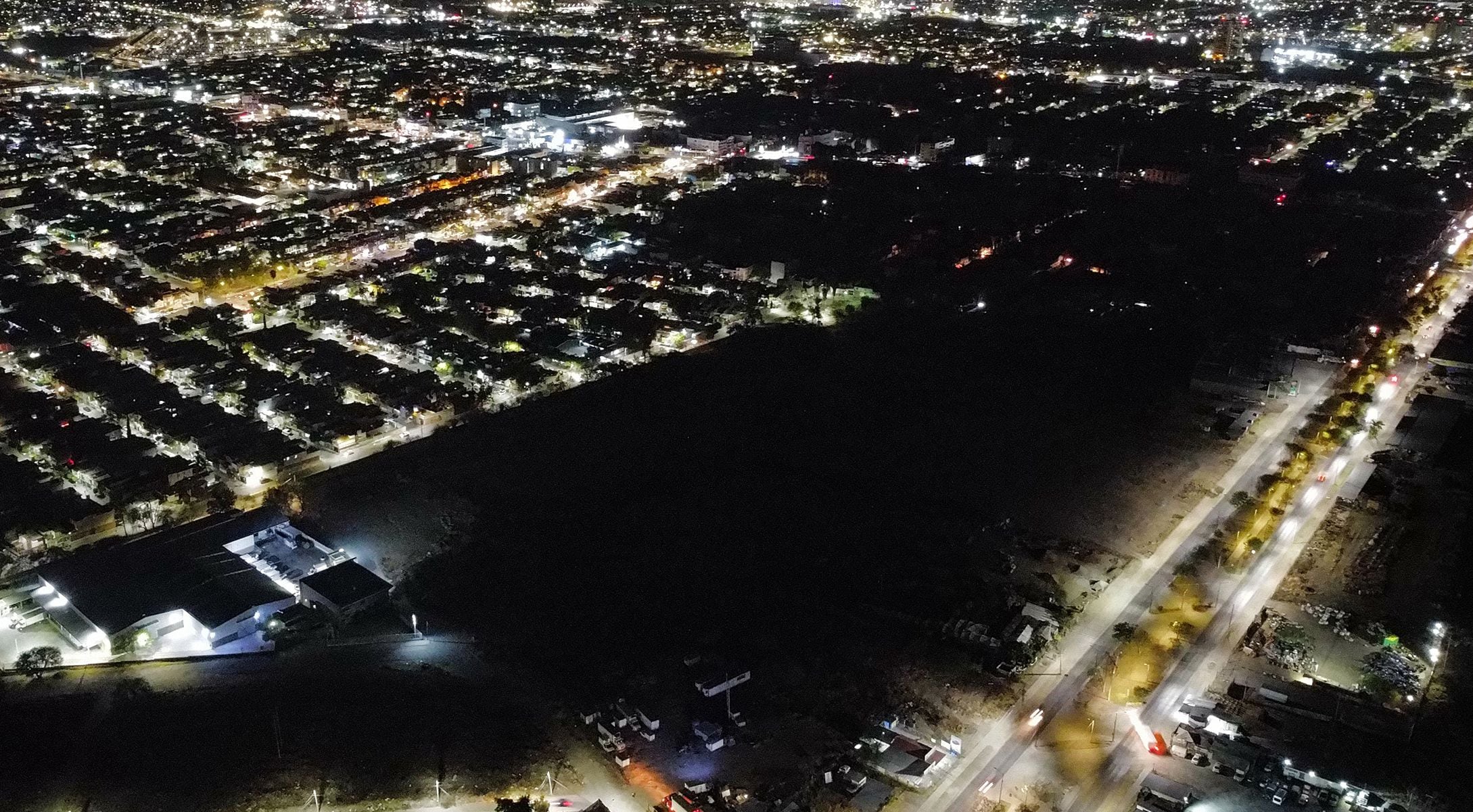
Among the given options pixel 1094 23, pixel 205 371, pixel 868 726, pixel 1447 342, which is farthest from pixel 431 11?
pixel 868 726

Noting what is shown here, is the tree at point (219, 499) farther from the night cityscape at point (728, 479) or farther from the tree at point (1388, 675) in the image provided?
the tree at point (1388, 675)

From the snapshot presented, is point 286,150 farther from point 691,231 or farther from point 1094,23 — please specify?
point 1094,23

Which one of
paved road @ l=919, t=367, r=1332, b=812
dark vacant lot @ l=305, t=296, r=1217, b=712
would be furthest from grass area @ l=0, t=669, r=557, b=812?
paved road @ l=919, t=367, r=1332, b=812

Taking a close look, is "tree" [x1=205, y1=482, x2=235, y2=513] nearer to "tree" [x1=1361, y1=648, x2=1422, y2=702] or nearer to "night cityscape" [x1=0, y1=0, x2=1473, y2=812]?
"night cityscape" [x1=0, y1=0, x2=1473, y2=812]

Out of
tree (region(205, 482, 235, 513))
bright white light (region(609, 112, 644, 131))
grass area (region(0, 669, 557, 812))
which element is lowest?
tree (region(205, 482, 235, 513))

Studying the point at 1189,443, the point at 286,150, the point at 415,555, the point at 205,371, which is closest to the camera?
the point at 415,555
